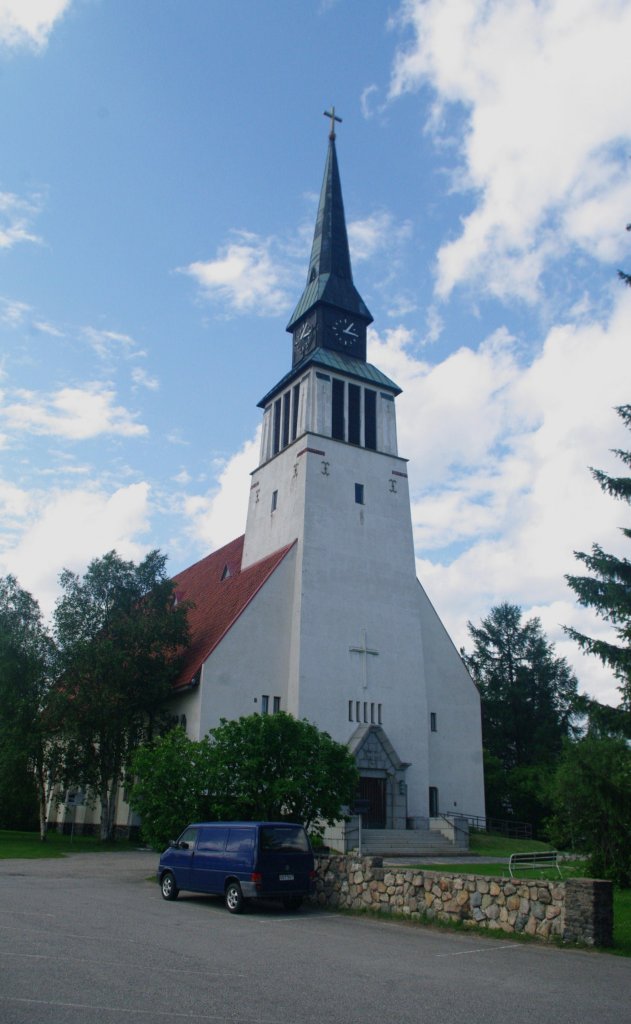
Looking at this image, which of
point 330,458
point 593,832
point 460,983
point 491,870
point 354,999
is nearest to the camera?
point 354,999

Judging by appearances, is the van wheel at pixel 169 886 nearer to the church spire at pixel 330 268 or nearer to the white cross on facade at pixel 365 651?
the white cross on facade at pixel 365 651

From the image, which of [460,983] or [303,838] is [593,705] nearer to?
[303,838]

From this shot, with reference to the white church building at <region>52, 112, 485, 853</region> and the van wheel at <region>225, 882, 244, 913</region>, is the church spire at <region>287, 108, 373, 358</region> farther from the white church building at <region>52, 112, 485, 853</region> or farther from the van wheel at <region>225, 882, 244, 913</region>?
the van wheel at <region>225, 882, 244, 913</region>

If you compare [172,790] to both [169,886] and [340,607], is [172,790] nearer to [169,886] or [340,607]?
[169,886]

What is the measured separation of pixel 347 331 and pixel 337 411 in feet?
18.1

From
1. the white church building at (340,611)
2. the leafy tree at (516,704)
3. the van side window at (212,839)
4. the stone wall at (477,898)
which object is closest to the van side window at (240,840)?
the van side window at (212,839)

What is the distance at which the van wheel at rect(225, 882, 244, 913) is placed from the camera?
1509 centimetres

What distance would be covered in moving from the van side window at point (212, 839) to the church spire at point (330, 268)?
Answer: 29384 mm

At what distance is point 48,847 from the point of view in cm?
3108

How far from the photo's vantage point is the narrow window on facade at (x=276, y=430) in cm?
4159

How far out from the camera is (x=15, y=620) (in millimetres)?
36219

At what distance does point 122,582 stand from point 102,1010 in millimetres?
29250

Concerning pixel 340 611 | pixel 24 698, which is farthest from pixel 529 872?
pixel 24 698

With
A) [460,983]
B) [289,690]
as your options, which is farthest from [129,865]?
[460,983]
